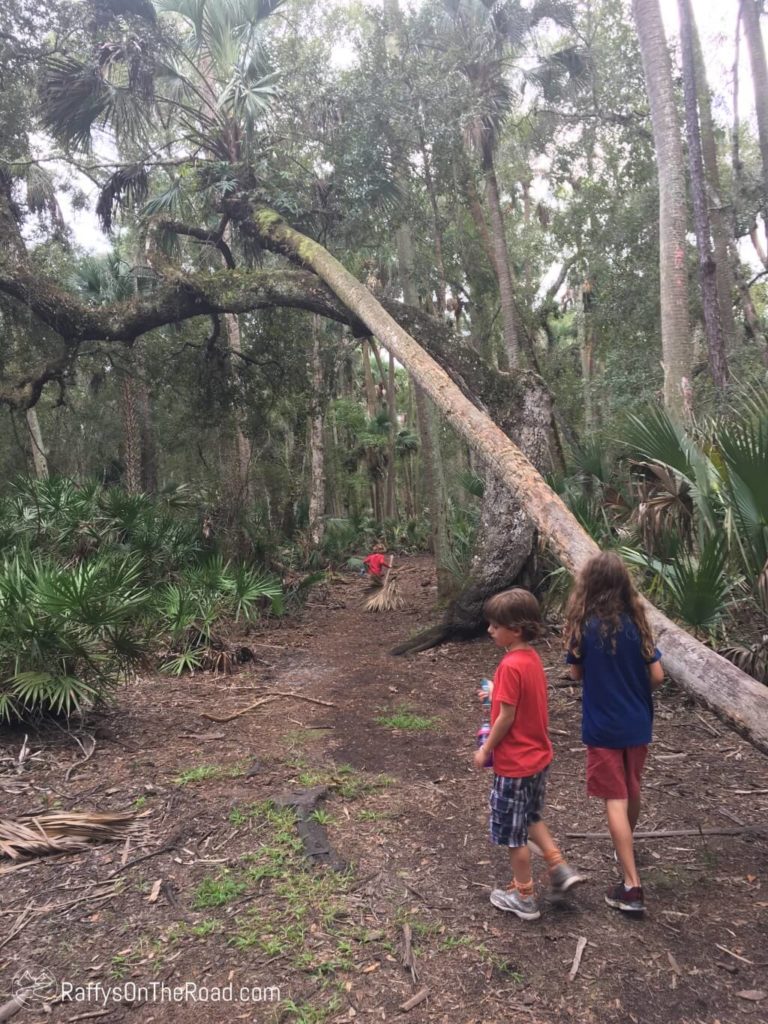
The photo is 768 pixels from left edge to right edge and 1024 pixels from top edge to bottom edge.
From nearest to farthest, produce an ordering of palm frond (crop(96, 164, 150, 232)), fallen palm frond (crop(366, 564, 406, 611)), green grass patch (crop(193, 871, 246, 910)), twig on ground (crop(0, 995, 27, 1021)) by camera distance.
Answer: twig on ground (crop(0, 995, 27, 1021)) < green grass patch (crop(193, 871, 246, 910)) < palm frond (crop(96, 164, 150, 232)) < fallen palm frond (crop(366, 564, 406, 611))

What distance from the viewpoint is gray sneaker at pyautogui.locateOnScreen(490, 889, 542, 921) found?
9.54 ft

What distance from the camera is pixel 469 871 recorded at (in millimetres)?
3387

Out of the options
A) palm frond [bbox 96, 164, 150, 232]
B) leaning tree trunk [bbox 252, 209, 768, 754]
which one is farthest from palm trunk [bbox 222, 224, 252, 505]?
leaning tree trunk [bbox 252, 209, 768, 754]

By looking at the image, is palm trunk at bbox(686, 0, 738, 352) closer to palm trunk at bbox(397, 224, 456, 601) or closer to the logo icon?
palm trunk at bbox(397, 224, 456, 601)

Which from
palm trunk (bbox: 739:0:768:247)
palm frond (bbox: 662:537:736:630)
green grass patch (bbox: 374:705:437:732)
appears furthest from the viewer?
palm trunk (bbox: 739:0:768:247)

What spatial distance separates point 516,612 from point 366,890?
1.50 metres

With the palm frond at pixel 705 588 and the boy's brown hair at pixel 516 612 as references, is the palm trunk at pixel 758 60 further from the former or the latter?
the boy's brown hair at pixel 516 612

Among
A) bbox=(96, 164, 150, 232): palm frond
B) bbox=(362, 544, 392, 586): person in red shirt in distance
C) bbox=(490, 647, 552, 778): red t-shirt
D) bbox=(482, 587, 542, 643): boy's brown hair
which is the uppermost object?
bbox=(96, 164, 150, 232): palm frond

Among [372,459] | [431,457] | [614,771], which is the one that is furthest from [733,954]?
[372,459]

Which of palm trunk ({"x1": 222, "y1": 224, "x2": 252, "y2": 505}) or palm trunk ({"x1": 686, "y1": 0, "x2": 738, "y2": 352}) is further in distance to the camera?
palm trunk ({"x1": 686, "y1": 0, "x2": 738, "y2": 352})

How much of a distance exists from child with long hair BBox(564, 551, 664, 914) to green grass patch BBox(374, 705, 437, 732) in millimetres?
2847

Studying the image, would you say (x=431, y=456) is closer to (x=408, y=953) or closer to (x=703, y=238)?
(x=703, y=238)

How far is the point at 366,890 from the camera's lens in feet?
10.4

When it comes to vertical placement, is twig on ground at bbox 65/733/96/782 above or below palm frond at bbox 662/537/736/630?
below
